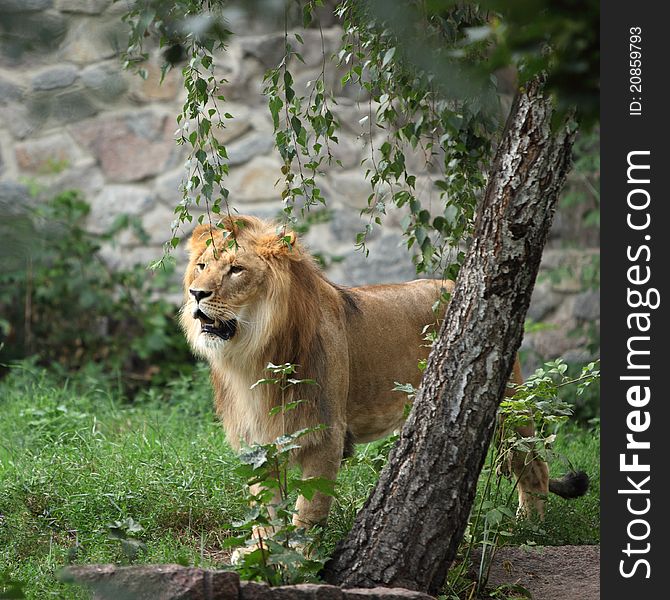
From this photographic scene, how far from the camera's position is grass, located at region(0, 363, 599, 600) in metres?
3.71

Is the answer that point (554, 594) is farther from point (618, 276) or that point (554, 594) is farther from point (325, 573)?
point (618, 276)

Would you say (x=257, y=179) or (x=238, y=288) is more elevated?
(x=257, y=179)

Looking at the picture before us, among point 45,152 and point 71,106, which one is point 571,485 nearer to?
point 71,106

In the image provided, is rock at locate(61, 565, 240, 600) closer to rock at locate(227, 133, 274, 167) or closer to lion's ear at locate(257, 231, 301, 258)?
lion's ear at locate(257, 231, 301, 258)

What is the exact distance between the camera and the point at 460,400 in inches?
119

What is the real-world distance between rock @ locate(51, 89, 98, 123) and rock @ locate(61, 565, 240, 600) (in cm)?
178

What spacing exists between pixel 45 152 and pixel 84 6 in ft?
22.2

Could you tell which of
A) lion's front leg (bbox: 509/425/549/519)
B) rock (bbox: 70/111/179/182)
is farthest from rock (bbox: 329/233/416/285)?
lion's front leg (bbox: 509/425/549/519)

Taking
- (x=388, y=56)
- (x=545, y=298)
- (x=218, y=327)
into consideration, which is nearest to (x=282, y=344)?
(x=218, y=327)

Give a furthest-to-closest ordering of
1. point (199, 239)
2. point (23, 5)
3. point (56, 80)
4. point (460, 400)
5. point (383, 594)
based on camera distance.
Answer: point (199, 239) < point (460, 400) < point (383, 594) < point (56, 80) < point (23, 5)

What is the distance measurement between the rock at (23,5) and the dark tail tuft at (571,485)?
3562mm

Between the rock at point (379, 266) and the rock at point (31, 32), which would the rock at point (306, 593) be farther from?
the rock at point (379, 266)

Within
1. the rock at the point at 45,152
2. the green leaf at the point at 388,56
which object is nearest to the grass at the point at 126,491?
the green leaf at the point at 388,56

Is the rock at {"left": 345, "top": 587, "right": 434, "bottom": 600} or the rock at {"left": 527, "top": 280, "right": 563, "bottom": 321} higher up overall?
Result: the rock at {"left": 527, "top": 280, "right": 563, "bottom": 321}
